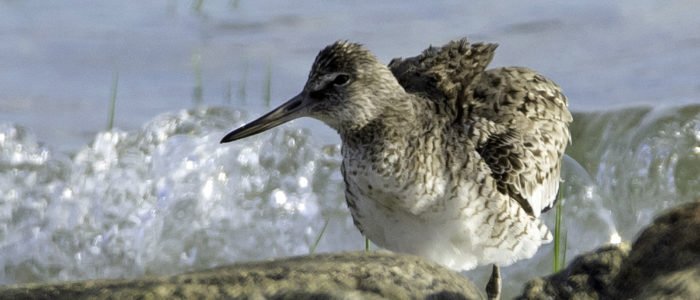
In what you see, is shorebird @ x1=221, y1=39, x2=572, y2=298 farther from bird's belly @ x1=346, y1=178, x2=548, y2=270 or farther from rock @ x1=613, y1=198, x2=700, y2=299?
rock @ x1=613, y1=198, x2=700, y2=299

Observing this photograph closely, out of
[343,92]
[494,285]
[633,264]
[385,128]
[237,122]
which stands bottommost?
[494,285]

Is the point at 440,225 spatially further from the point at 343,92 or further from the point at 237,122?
the point at 237,122

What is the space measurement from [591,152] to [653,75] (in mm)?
1867

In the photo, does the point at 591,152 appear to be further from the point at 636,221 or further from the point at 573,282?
the point at 573,282

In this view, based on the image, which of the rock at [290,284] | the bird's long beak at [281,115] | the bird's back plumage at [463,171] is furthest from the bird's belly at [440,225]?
the rock at [290,284]

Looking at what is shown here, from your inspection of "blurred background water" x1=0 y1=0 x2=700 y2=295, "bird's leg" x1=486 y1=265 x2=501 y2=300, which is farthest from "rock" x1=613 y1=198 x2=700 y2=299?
"blurred background water" x1=0 y1=0 x2=700 y2=295

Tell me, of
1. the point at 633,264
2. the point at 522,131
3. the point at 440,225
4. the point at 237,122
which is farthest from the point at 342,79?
the point at 237,122

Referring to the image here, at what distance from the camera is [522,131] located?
4.82 metres

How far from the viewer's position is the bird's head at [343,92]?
441 centimetres

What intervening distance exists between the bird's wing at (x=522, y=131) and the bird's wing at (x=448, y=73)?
68 mm

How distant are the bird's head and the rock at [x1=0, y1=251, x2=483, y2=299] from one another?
1.78 metres

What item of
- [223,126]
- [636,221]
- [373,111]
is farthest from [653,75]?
[373,111]

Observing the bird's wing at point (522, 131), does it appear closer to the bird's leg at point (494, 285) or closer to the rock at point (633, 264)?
the bird's leg at point (494, 285)

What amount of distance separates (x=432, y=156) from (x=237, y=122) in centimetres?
347
